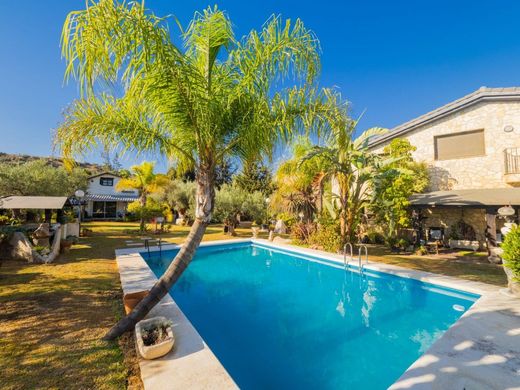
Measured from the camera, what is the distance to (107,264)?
461 inches

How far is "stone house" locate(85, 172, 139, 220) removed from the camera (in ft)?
129

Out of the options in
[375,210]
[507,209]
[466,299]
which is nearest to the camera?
[466,299]

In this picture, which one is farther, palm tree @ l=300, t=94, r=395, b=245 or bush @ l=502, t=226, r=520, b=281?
palm tree @ l=300, t=94, r=395, b=245

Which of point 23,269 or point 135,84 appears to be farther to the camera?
point 23,269

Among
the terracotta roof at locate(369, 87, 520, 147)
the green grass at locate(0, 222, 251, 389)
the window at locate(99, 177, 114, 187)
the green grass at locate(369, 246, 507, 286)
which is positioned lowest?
the green grass at locate(0, 222, 251, 389)

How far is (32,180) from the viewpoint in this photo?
22.7 m

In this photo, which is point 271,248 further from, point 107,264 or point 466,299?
point 466,299

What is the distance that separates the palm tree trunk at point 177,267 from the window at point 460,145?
64.2 ft

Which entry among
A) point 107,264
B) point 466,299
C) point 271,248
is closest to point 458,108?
point 466,299

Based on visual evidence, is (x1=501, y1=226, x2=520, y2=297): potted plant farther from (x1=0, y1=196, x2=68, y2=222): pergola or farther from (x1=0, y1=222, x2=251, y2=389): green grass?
(x1=0, y1=196, x2=68, y2=222): pergola

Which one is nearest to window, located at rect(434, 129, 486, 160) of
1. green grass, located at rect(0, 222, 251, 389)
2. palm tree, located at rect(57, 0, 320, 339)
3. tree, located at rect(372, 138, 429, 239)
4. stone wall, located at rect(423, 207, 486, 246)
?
tree, located at rect(372, 138, 429, 239)

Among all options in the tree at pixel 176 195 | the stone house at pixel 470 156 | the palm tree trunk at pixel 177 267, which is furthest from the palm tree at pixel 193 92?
the tree at pixel 176 195

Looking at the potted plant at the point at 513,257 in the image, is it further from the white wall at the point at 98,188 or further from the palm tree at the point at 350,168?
the white wall at the point at 98,188

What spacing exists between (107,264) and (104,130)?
347 inches
